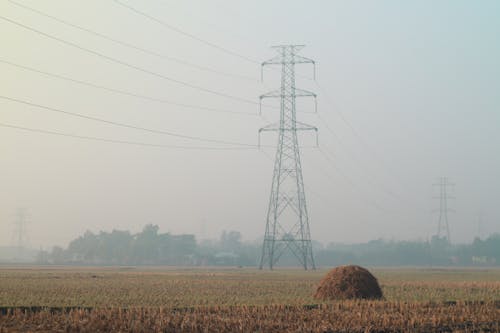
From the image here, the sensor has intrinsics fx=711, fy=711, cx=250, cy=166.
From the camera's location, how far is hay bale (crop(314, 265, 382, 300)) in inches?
1341

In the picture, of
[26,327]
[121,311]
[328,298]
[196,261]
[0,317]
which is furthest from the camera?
[196,261]

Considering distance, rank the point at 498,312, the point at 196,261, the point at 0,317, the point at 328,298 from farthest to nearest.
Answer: the point at 196,261, the point at 328,298, the point at 498,312, the point at 0,317

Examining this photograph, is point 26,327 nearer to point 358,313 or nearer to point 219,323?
point 219,323

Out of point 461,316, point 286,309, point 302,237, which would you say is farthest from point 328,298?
point 302,237

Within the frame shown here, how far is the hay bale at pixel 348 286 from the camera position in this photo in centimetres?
3406

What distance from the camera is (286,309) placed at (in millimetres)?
26688

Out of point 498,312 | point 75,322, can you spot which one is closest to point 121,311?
point 75,322

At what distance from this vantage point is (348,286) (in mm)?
34438

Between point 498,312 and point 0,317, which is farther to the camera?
point 498,312

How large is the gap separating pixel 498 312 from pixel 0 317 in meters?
17.7

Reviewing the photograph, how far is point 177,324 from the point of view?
21125 mm

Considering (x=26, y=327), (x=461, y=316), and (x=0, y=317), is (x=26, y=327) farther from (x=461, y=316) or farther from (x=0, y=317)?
(x=461, y=316)

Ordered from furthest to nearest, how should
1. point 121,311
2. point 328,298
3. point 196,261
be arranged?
point 196,261 → point 328,298 → point 121,311

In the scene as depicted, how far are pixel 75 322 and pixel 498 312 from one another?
50.8 ft
